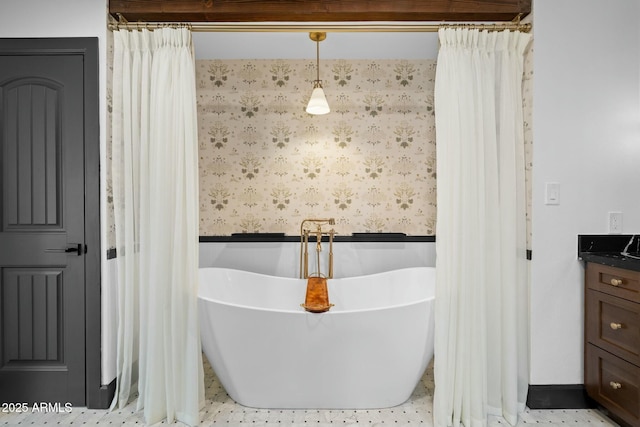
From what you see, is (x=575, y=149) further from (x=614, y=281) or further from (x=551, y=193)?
(x=614, y=281)

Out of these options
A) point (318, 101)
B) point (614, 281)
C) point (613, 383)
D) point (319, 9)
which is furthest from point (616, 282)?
point (319, 9)

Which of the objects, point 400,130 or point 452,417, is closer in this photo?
point 452,417

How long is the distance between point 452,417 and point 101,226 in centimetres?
228

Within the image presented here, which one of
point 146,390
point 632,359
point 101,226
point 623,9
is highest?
point 623,9

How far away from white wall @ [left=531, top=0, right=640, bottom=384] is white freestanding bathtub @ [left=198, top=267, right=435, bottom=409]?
76 centimetres

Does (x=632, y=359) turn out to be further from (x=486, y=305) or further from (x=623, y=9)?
(x=623, y=9)

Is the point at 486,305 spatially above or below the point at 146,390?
above

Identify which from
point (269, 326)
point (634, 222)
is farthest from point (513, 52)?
point (269, 326)

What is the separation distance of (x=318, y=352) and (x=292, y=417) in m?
0.41

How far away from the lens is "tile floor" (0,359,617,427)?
7.68 feet

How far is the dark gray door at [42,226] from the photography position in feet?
8.16

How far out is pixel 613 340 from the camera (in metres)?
2.28

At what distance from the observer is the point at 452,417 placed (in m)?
2.35

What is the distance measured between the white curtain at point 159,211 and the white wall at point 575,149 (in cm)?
199
